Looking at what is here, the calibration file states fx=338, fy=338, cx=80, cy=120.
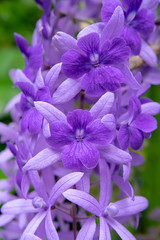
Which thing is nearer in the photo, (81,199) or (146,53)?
(81,199)

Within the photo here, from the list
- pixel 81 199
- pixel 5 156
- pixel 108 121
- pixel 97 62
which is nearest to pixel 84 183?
pixel 81 199

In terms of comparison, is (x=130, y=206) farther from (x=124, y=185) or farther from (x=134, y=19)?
(x=134, y=19)

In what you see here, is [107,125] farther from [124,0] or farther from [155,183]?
[155,183]

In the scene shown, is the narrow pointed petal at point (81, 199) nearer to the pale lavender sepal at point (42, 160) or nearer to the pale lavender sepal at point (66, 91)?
the pale lavender sepal at point (42, 160)

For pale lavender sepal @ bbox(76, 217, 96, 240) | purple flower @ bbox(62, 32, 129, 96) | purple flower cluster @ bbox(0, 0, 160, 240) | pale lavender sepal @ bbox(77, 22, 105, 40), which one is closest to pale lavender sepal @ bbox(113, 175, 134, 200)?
purple flower cluster @ bbox(0, 0, 160, 240)

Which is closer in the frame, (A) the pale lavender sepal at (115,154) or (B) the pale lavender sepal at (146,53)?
(A) the pale lavender sepal at (115,154)

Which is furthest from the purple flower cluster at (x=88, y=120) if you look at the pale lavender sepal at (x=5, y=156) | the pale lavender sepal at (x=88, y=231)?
the pale lavender sepal at (x=5, y=156)
